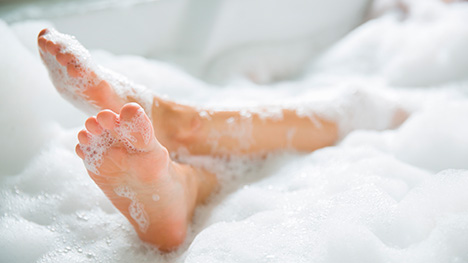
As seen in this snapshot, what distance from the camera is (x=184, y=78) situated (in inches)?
50.0

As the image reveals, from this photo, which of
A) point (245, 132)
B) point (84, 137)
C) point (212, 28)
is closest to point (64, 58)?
point (84, 137)

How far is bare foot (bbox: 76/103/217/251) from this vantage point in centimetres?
61

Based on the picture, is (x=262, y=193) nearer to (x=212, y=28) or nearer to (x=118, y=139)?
(x=118, y=139)

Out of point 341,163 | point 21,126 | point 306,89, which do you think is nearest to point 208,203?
point 341,163

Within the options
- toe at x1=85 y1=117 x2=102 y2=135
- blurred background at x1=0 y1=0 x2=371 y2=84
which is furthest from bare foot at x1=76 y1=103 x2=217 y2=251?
blurred background at x1=0 y1=0 x2=371 y2=84

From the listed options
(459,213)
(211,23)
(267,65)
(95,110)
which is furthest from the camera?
(267,65)

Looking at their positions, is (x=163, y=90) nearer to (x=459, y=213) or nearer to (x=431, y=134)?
(x=431, y=134)

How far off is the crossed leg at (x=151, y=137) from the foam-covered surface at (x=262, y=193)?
39 millimetres

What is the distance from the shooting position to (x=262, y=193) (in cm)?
85

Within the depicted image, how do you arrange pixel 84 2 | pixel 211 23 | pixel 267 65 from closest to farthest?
pixel 84 2 < pixel 211 23 < pixel 267 65

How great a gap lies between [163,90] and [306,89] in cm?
47

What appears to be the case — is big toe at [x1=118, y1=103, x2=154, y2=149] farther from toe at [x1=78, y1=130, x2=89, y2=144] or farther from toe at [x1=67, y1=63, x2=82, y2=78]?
toe at [x1=67, y1=63, x2=82, y2=78]

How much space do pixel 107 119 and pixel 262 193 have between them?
14.1 inches

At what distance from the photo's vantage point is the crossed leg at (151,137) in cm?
62
